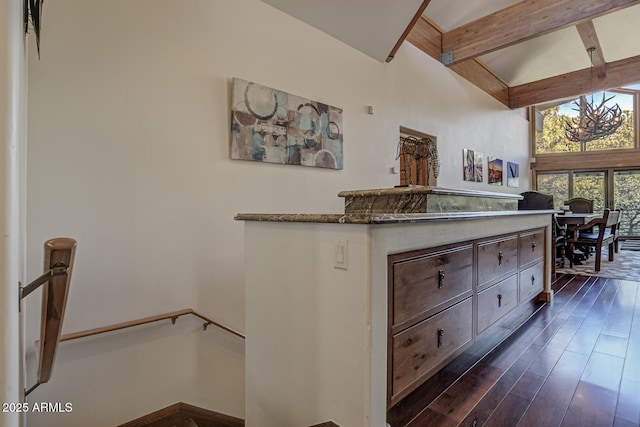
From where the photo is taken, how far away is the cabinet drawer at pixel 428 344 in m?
1.56

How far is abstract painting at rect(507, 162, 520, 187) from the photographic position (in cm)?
752

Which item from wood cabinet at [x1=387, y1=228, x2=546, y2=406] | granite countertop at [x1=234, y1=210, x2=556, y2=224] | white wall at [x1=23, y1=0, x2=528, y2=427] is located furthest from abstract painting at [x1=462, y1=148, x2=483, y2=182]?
granite countertop at [x1=234, y1=210, x2=556, y2=224]

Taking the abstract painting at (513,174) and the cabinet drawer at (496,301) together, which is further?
the abstract painting at (513,174)

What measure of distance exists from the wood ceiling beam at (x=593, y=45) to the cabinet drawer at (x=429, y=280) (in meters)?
5.04

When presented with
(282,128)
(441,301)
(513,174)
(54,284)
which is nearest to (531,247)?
(441,301)

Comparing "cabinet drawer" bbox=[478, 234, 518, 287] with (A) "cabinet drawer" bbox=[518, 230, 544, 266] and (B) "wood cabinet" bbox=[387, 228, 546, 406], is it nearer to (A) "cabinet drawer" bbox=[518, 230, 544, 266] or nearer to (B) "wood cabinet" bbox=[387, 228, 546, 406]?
(B) "wood cabinet" bbox=[387, 228, 546, 406]

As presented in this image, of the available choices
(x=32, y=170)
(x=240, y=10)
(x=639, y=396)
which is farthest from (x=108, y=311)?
(x=639, y=396)

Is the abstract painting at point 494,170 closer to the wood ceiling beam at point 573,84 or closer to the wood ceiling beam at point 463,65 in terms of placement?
the wood ceiling beam at point 463,65

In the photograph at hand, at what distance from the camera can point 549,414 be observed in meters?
1.71

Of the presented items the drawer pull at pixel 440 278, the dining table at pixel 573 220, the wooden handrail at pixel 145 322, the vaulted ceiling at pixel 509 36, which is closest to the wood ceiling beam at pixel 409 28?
the vaulted ceiling at pixel 509 36

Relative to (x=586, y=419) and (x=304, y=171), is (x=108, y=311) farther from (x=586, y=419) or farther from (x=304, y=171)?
(x=586, y=419)

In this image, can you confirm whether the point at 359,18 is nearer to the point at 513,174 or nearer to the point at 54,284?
the point at 54,284

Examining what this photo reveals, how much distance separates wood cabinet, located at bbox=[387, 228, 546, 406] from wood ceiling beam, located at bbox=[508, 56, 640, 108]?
6.14 metres

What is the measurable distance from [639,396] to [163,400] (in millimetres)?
2869
